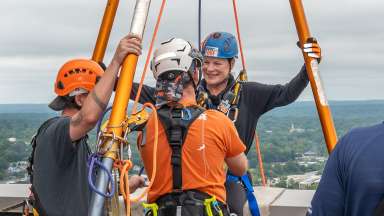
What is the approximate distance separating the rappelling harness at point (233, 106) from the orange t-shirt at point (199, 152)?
3.82 feet

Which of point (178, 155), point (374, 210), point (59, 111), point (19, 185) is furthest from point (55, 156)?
point (19, 185)

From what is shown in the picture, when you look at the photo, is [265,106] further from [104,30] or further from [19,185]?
[19,185]

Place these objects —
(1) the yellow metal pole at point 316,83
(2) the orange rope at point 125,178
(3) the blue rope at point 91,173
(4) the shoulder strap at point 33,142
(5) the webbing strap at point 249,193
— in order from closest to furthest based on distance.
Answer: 1. (3) the blue rope at point 91,173
2. (2) the orange rope at point 125,178
3. (4) the shoulder strap at point 33,142
4. (1) the yellow metal pole at point 316,83
5. (5) the webbing strap at point 249,193

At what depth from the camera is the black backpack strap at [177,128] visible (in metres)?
4.04

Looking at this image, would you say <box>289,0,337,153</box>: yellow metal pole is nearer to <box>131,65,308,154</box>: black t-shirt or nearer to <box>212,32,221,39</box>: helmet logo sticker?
<box>131,65,308,154</box>: black t-shirt

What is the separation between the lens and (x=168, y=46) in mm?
4227

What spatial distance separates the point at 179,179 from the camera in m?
4.11

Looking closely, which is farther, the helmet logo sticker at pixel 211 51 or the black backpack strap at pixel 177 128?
the helmet logo sticker at pixel 211 51

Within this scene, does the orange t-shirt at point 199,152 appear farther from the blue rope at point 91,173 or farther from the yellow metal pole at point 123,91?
the blue rope at point 91,173

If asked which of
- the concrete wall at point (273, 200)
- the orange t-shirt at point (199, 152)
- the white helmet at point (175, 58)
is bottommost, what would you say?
the concrete wall at point (273, 200)

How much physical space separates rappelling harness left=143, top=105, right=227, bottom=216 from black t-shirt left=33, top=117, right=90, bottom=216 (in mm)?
569

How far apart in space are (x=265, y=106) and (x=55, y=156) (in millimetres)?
2508

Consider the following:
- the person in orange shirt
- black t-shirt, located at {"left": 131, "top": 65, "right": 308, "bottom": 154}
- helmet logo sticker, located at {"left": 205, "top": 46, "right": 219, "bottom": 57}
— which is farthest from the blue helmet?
the person in orange shirt

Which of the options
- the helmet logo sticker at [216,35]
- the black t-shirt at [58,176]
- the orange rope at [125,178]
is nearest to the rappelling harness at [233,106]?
the helmet logo sticker at [216,35]
